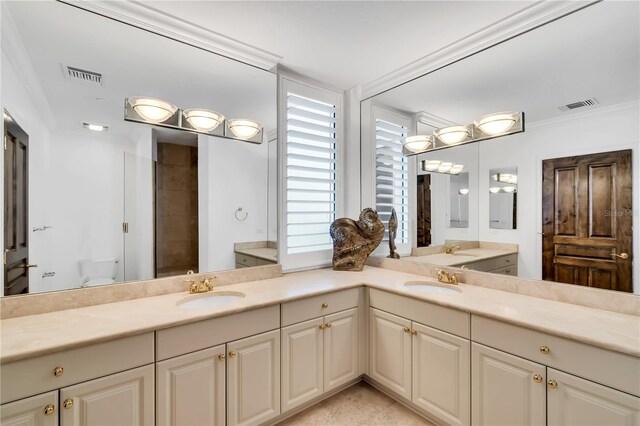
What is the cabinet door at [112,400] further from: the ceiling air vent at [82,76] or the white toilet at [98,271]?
the ceiling air vent at [82,76]

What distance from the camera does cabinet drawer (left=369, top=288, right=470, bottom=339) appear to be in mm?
1649

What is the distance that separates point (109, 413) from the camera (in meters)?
1.26

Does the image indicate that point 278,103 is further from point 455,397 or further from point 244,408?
point 455,397

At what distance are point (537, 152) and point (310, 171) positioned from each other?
1723mm

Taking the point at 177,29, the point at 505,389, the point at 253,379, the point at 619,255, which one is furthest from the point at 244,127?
the point at 619,255

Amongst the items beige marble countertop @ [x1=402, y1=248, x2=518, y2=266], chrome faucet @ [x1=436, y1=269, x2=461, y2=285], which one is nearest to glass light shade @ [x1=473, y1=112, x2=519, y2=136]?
beige marble countertop @ [x1=402, y1=248, x2=518, y2=266]

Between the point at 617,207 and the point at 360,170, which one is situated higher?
the point at 360,170

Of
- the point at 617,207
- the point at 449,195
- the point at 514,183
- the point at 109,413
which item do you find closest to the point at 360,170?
the point at 449,195

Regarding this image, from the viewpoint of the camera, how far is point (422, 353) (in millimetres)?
1831

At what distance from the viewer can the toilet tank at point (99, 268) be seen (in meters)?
1.64

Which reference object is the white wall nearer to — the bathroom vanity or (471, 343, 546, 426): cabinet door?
the bathroom vanity

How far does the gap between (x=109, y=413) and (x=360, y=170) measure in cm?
257

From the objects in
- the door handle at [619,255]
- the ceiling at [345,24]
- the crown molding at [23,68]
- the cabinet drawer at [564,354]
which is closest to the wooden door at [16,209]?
the crown molding at [23,68]

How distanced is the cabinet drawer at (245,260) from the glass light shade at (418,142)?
1710 millimetres
